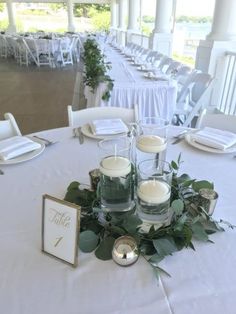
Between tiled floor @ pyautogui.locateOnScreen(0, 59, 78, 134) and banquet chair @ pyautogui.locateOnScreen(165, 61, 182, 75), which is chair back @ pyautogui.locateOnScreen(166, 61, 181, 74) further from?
tiled floor @ pyautogui.locateOnScreen(0, 59, 78, 134)

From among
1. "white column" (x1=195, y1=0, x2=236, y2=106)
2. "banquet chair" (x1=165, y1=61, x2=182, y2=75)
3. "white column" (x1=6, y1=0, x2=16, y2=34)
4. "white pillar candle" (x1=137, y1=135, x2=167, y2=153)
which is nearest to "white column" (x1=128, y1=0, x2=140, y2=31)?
"banquet chair" (x1=165, y1=61, x2=182, y2=75)

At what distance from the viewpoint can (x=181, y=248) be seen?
1.96 feet

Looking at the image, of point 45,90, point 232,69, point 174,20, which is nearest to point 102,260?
point 232,69

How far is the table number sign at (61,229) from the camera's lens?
546 mm

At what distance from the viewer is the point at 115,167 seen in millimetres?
633

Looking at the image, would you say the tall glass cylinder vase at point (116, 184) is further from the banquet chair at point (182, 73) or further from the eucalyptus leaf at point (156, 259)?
the banquet chair at point (182, 73)

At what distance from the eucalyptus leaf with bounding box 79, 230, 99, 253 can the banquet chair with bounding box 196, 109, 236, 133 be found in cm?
101

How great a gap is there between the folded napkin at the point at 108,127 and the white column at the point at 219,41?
2350 millimetres

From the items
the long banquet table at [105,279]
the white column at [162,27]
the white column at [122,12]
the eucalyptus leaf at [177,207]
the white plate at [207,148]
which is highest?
the white column at [122,12]

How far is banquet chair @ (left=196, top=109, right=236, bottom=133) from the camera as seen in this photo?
4.51ft

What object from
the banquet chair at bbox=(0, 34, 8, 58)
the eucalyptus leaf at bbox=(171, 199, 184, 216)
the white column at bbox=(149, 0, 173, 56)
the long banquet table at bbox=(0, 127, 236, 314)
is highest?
the white column at bbox=(149, 0, 173, 56)

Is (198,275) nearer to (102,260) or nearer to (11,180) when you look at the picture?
(102,260)

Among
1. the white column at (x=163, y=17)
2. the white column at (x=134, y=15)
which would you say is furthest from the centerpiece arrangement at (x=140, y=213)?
the white column at (x=134, y=15)

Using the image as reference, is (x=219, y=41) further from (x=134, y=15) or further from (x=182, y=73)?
(x=134, y=15)
